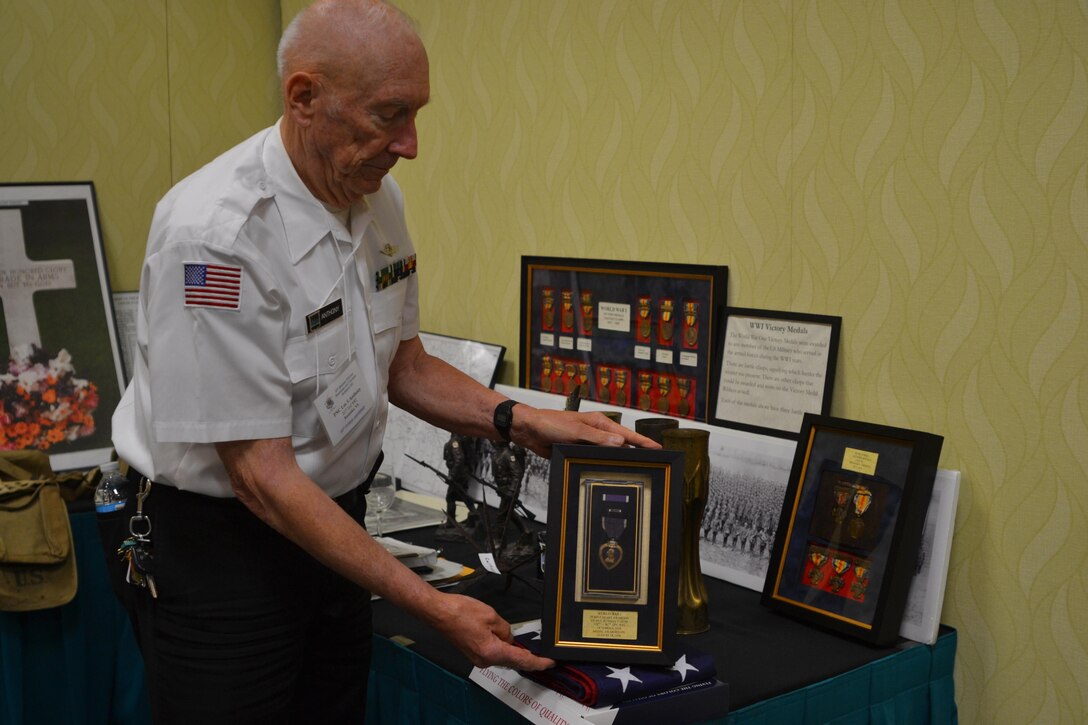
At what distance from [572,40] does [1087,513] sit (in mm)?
1675

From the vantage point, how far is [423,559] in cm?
245

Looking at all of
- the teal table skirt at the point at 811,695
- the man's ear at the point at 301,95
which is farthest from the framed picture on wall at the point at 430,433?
the man's ear at the point at 301,95

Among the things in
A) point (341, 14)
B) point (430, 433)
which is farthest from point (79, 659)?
point (341, 14)

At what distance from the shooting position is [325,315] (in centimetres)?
164

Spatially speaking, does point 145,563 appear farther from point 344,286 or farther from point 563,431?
point 563,431

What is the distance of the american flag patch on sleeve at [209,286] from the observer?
58.9 inches

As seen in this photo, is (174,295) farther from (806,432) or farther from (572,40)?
(572,40)

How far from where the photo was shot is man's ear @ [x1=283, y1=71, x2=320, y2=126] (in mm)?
1556

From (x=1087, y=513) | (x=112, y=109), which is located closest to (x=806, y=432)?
(x=1087, y=513)

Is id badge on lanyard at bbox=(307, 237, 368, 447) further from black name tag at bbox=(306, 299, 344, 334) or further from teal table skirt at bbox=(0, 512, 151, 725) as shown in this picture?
teal table skirt at bbox=(0, 512, 151, 725)

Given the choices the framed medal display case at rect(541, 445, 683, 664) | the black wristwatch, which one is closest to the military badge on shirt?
the black wristwatch

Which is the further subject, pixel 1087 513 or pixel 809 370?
Answer: pixel 809 370

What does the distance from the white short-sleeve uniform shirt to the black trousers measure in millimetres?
67

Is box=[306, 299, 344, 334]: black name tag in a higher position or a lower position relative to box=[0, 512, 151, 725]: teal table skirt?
higher
